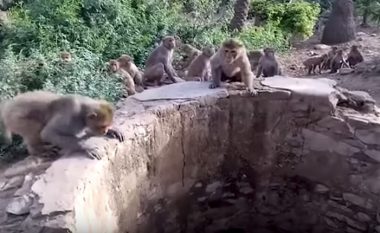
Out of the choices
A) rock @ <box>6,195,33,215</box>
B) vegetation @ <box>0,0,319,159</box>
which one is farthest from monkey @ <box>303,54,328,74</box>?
rock @ <box>6,195,33,215</box>

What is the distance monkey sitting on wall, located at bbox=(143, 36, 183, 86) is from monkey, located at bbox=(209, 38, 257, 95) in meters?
1.77

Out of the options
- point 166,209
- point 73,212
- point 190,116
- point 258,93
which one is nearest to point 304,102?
point 258,93

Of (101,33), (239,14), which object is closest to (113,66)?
(101,33)

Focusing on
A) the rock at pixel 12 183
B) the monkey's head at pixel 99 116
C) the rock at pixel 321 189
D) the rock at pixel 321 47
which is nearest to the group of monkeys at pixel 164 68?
the rock at pixel 321 189

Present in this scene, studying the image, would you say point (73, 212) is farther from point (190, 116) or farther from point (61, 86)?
point (61, 86)

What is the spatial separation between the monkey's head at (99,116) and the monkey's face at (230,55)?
→ 96.0 inches

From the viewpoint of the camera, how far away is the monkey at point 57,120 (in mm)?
4879

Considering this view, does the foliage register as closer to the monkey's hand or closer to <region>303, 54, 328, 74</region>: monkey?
<region>303, 54, 328, 74</region>: monkey

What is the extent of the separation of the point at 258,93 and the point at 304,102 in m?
0.54

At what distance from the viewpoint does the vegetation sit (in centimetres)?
812

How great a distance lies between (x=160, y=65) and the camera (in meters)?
8.97

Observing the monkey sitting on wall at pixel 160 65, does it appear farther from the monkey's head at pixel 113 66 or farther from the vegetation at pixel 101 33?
the vegetation at pixel 101 33

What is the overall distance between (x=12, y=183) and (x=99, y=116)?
3.03 feet

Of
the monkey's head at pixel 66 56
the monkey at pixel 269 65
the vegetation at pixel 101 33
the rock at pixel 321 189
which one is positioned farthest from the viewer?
the monkey at pixel 269 65
